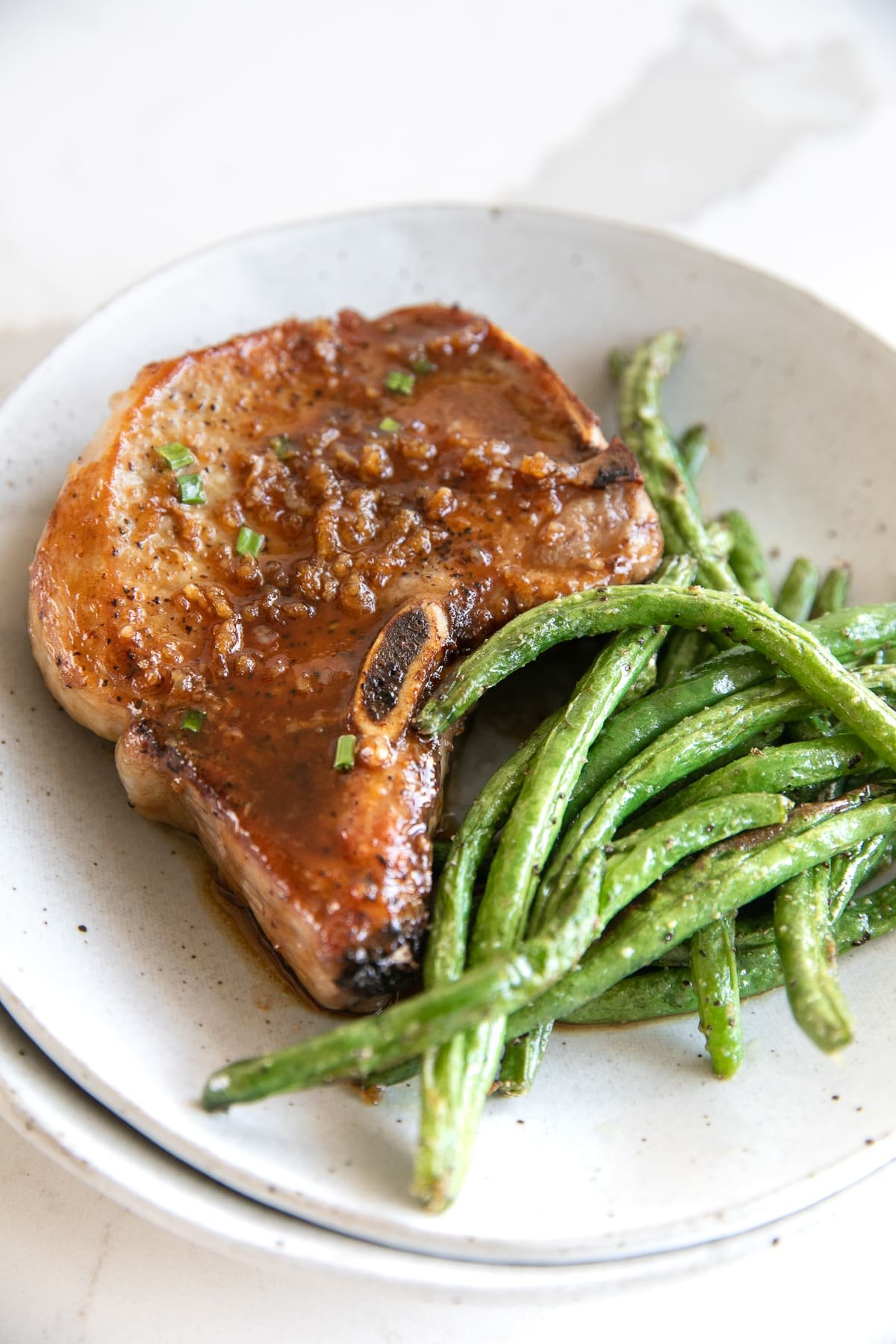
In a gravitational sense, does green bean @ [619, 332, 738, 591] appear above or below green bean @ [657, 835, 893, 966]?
above

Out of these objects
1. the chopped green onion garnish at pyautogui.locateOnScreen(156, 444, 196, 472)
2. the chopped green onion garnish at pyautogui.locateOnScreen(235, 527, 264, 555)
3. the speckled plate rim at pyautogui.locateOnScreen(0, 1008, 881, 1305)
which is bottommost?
the speckled plate rim at pyautogui.locateOnScreen(0, 1008, 881, 1305)

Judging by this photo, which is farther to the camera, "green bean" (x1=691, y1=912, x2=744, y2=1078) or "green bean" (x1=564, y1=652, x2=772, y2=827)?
"green bean" (x1=564, y1=652, x2=772, y2=827)

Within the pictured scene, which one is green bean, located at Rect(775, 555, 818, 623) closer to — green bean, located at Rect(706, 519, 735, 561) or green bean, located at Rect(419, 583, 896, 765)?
green bean, located at Rect(706, 519, 735, 561)

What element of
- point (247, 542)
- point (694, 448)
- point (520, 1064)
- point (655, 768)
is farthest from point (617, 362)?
point (520, 1064)

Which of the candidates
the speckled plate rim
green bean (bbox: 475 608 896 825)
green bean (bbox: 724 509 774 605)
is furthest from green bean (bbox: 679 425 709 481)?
the speckled plate rim

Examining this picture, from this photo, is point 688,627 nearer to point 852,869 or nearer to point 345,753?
point 852,869

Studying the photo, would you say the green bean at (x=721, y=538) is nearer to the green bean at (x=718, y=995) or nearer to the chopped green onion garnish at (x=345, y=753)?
the green bean at (x=718, y=995)

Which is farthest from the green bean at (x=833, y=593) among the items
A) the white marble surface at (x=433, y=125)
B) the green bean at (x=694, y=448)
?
the white marble surface at (x=433, y=125)
